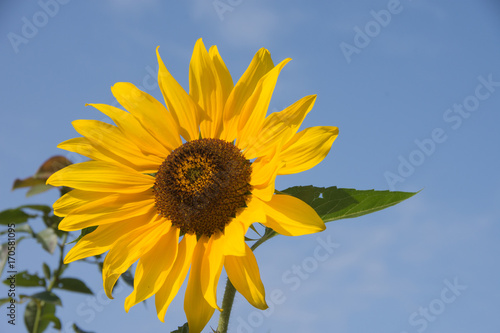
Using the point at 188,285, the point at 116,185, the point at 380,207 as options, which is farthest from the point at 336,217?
the point at 116,185

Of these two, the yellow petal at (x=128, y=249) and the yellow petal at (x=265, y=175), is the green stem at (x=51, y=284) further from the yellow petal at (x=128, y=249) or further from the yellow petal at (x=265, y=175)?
the yellow petal at (x=265, y=175)

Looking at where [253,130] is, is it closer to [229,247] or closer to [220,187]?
[220,187]

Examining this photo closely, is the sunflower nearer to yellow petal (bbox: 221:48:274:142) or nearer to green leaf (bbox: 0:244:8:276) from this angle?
yellow petal (bbox: 221:48:274:142)

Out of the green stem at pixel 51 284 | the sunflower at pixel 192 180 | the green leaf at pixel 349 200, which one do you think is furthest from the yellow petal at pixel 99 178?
the green stem at pixel 51 284

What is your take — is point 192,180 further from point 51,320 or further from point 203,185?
point 51,320

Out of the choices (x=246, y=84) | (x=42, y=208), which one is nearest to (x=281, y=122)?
(x=246, y=84)

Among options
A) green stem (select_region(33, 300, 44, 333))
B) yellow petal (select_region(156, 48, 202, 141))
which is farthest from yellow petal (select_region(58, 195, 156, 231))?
green stem (select_region(33, 300, 44, 333))
